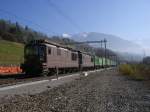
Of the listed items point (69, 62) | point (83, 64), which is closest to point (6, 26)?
point (83, 64)

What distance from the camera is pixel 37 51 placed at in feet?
102

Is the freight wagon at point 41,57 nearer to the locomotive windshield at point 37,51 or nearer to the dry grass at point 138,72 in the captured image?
the locomotive windshield at point 37,51

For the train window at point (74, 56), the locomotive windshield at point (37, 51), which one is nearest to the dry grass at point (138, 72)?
the train window at point (74, 56)

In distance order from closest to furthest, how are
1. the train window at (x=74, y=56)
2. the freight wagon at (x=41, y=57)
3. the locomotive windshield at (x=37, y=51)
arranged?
the freight wagon at (x=41, y=57) → the locomotive windshield at (x=37, y=51) → the train window at (x=74, y=56)

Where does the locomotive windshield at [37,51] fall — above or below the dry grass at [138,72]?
above

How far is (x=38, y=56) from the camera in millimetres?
30516

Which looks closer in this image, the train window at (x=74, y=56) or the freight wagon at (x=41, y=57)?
the freight wagon at (x=41, y=57)

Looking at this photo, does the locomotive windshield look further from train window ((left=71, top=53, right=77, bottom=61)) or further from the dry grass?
train window ((left=71, top=53, right=77, bottom=61))

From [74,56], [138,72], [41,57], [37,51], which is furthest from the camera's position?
[138,72]

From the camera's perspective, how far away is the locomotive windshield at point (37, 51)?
99.7 feet

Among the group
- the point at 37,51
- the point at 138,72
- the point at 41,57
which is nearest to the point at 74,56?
the point at 138,72

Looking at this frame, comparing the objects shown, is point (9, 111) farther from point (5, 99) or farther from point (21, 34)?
point (21, 34)

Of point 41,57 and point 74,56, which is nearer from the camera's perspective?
point 41,57

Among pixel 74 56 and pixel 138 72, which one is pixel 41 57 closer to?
pixel 74 56
